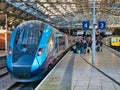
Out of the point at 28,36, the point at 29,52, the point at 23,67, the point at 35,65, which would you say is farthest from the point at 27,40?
the point at 23,67

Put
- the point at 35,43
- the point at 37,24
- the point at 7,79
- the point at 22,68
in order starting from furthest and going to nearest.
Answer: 1. the point at 7,79
2. the point at 37,24
3. the point at 35,43
4. the point at 22,68

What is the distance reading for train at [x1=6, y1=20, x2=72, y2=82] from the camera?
17156mm

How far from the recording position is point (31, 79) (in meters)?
17.4

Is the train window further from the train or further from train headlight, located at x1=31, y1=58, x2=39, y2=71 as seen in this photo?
train headlight, located at x1=31, y1=58, x2=39, y2=71

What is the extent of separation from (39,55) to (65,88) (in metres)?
4.13

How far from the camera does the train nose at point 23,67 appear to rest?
1700cm

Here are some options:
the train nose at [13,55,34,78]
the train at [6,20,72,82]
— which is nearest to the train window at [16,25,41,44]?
the train at [6,20,72,82]

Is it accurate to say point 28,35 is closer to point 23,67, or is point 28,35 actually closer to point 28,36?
point 28,36

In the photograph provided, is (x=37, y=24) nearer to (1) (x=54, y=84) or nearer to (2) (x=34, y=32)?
(2) (x=34, y=32)

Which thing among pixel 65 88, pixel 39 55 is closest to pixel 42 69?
pixel 39 55

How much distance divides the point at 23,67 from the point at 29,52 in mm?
1060

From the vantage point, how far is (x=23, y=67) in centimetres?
1703

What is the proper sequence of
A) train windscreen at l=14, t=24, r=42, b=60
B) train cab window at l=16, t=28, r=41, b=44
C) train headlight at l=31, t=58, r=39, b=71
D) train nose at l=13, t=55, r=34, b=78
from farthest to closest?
train cab window at l=16, t=28, r=41, b=44, train windscreen at l=14, t=24, r=42, b=60, train headlight at l=31, t=58, r=39, b=71, train nose at l=13, t=55, r=34, b=78

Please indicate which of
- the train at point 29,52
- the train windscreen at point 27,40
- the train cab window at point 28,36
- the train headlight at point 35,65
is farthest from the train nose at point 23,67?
the train cab window at point 28,36
